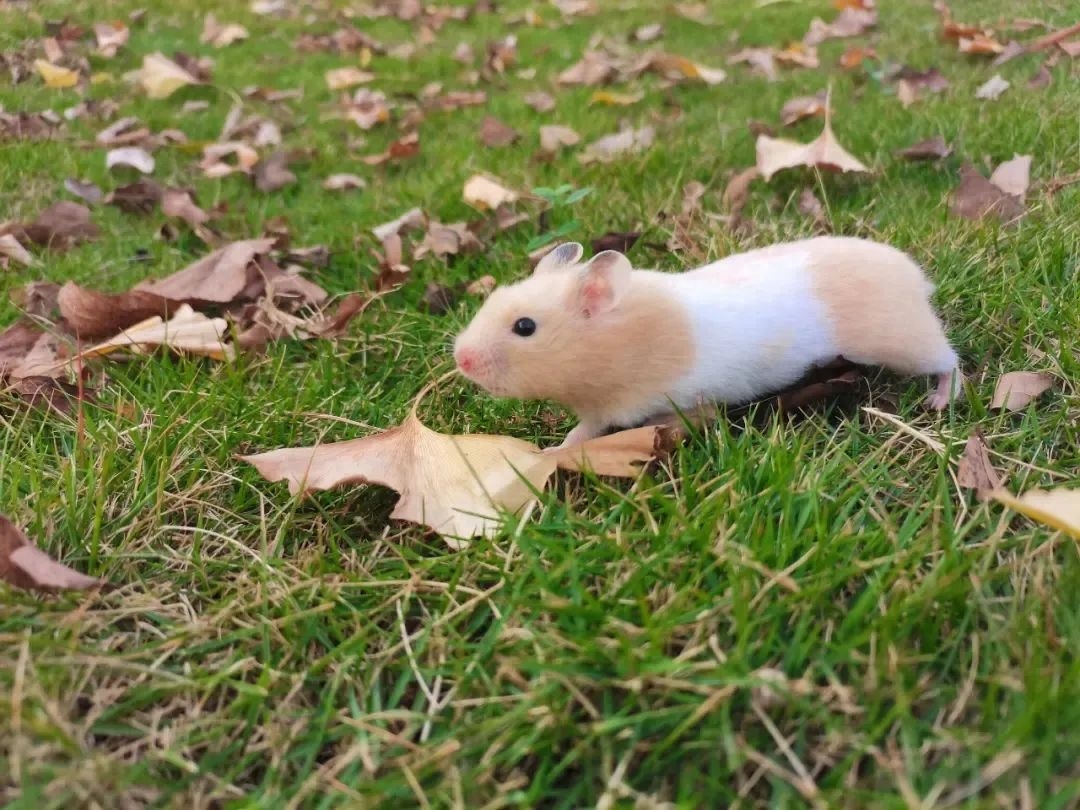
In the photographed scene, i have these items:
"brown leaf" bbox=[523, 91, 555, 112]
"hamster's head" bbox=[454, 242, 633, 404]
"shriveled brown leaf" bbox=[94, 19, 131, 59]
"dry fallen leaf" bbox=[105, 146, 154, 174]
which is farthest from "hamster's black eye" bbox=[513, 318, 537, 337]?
"shriveled brown leaf" bbox=[94, 19, 131, 59]

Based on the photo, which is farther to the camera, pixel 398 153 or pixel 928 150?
pixel 398 153

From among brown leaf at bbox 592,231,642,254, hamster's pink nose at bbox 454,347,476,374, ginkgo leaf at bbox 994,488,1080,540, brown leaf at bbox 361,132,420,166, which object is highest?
ginkgo leaf at bbox 994,488,1080,540

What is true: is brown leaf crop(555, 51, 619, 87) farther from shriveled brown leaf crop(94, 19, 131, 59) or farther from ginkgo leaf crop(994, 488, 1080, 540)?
ginkgo leaf crop(994, 488, 1080, 540)

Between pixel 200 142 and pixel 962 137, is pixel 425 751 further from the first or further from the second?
pixel 200 142

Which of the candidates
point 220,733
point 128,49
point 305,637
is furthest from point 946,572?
point 128,49

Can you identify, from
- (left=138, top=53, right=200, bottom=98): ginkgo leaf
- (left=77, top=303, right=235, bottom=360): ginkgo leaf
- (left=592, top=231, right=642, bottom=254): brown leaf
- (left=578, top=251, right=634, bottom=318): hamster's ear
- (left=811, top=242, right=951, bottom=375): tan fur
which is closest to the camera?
(left=578, top=251, right=634, bottom=318): hamster's ear

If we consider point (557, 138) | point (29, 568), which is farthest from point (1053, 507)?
point (557, 138)

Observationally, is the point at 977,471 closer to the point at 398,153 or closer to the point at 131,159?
the point at 398,153
